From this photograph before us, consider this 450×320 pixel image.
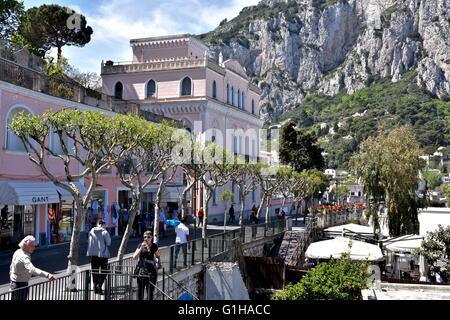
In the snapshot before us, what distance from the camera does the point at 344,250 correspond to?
21.4 meters

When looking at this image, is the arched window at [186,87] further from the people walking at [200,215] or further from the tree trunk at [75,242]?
the tree trunk at [75,242]

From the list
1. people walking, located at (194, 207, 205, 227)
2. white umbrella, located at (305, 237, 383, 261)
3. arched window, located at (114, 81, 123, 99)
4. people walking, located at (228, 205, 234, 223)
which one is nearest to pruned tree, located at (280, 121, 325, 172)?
people walking, located at (228, 205, 234, 223)

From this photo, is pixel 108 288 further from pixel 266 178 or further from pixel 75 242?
pixel 266 178

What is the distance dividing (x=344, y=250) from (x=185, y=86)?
22.1 m

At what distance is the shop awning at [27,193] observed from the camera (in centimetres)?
1980

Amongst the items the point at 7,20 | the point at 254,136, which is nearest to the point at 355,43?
the point at 254,136

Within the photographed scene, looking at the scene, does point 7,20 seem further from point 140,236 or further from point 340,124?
point 340,124

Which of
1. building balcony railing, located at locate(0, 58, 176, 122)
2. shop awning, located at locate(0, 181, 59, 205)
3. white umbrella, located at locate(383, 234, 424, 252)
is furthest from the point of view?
white umbrella, located at locate(383, 234, 424, 252)

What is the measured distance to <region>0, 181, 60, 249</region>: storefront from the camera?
65.5ft

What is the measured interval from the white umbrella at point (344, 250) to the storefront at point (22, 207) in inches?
454

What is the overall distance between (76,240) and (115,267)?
139 centimetres

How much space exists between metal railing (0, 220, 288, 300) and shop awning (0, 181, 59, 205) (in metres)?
7.41

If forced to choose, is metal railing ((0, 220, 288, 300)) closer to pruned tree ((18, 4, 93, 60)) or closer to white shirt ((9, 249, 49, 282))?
white shirt ((9, 249, 49, 282))

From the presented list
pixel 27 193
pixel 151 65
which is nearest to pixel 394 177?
pixel 151 65
